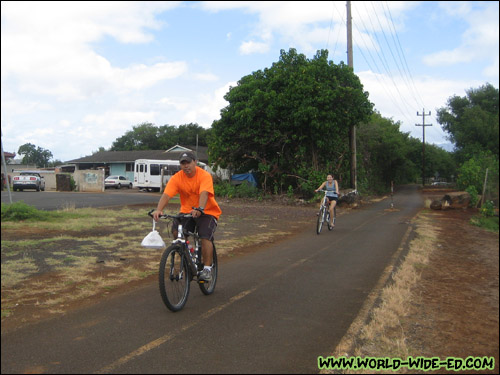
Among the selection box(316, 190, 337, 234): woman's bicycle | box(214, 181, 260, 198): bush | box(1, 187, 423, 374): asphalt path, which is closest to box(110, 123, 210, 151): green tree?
box(214, 181, 260, 198): bush

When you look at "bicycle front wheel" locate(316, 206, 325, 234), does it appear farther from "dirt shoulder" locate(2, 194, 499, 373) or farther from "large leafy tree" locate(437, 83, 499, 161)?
"large leafy tree" locate(437, 83, 499, 161)

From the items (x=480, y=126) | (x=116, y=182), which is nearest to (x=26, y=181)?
(x=116, y=182)

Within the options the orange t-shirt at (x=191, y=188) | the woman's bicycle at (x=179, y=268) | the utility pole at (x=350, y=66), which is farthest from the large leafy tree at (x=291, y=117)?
the woman's bicycle at (x=179, y=268)

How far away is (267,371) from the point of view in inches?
139

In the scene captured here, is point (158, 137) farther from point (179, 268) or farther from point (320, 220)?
point (179, 268)

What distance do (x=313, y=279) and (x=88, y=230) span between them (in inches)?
278

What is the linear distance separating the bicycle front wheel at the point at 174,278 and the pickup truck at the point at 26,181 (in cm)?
3132

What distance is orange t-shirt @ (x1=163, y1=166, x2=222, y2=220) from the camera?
5.47 metres

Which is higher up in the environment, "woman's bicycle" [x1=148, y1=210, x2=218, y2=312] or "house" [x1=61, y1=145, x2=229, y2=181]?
"house" [x1=61, y1=145, x2=229, y2=181]

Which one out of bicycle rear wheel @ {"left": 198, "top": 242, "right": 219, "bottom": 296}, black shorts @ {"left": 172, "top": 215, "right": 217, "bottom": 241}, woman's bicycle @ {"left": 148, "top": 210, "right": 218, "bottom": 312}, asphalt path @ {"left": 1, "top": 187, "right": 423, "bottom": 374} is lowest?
asphalt path @ {"left": 1, "top": 187, "right": 423, "bottom": 374}

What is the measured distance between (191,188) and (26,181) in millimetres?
31331

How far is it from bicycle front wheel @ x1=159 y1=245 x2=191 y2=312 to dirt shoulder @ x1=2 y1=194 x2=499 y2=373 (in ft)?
3.96

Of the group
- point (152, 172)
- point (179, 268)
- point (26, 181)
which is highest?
point (152, 172)

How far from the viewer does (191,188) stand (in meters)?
5.51
